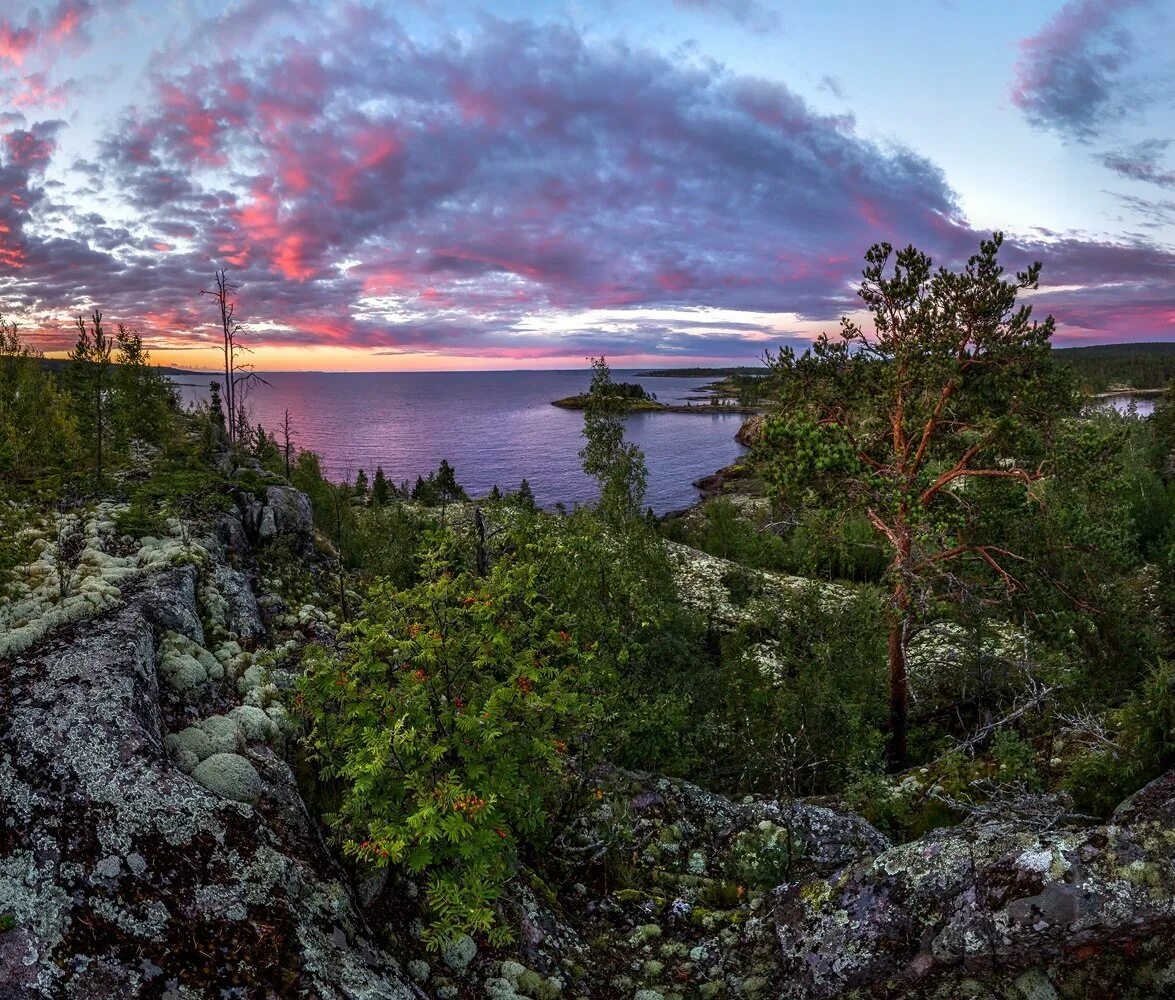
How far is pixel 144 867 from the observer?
18.2 ft

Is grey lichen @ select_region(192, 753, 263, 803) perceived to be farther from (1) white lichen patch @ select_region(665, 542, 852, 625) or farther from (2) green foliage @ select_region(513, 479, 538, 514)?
(1) white lichen patch @ select_region(665, 542, 852, 625)

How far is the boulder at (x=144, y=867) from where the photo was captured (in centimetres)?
487

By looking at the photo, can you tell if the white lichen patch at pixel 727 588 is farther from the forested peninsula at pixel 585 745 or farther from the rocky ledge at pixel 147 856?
the rocky ledge at pixel 147 856

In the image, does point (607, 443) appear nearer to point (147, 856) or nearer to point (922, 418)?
point (922, 418)

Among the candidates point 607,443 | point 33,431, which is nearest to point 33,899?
point 33,431

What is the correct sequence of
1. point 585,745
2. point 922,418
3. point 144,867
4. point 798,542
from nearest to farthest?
point 144,867 < point 585,745 < point 922,418 < point 798,542

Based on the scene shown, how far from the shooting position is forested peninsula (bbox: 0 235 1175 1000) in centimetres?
532

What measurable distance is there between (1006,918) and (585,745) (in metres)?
5.37

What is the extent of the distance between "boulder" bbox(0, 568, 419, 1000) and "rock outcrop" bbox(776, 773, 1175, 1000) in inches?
161

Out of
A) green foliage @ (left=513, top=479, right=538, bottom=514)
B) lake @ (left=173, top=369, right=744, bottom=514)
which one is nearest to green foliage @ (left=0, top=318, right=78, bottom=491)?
green foliage @ (left=513, top=479, right=538, bottom=514)

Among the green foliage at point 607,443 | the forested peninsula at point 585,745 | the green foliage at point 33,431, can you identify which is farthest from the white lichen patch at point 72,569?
the green foliage at point 607,443

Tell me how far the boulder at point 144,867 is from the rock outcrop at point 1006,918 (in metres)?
4.10

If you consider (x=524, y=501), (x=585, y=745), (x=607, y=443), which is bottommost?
(x=585, y=745)

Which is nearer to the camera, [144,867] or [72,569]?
[144,867]
